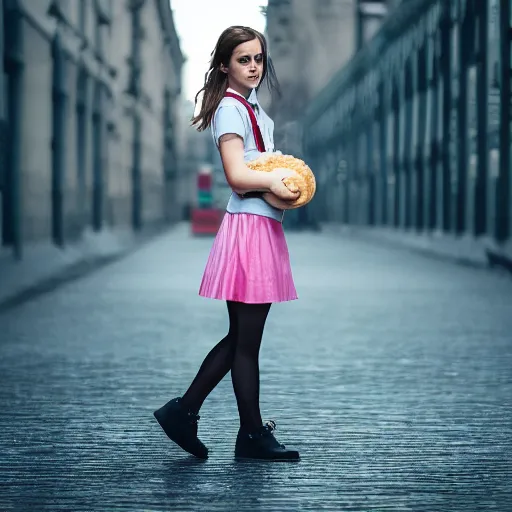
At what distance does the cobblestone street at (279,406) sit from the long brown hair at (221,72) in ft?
4.91

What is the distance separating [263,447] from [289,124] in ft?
5.61

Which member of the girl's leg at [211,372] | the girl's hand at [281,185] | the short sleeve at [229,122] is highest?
the short sleeve at [229,122]

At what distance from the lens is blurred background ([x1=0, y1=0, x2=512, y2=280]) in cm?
2125

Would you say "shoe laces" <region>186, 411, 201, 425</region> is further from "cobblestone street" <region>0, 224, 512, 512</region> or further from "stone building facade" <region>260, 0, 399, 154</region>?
"stone building facade" <region>260, 0, 399, 154</region>

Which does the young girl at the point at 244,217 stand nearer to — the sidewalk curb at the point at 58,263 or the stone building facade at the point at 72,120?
the sidewalk curb at the point at 58,263

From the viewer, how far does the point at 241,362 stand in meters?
5.55

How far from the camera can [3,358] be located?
32.3 ft

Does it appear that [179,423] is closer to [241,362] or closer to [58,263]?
[241,362]

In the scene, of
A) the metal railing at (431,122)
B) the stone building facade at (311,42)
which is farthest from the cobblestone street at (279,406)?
the stone building facade at (311,42)

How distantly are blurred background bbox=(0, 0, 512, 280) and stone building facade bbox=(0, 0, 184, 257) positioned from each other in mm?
46

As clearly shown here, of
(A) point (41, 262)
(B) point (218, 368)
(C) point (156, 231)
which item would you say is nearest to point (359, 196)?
(C) point (156, 231)

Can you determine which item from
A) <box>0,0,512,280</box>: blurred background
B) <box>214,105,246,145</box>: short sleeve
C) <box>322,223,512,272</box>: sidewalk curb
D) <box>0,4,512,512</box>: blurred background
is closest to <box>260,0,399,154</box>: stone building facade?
<box>0,0,512,280</box>: blurred background

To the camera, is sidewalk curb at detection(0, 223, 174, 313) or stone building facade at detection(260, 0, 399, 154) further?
stone building facade at detection(260, 0, 399, 154)

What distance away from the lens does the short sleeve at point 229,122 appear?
17.6 feet
